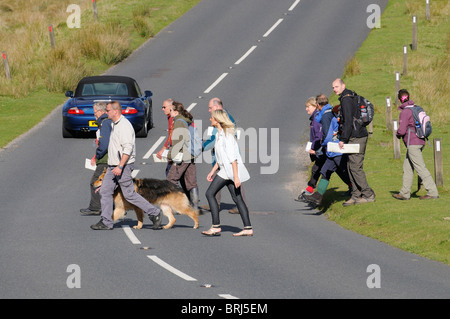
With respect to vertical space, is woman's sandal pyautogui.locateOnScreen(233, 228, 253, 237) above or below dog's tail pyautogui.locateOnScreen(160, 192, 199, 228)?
below

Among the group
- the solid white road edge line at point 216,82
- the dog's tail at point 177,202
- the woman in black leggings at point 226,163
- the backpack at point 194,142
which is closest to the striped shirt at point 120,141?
the dog's tail at point 177,202

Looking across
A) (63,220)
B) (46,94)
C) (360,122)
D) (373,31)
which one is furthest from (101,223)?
(373,31)

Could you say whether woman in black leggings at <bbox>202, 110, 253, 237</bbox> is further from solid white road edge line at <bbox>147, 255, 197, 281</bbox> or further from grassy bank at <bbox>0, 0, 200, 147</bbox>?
grassy bank at <bbox>0, 0, 200, 147</bbox>

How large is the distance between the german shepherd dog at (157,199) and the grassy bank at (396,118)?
2721 millimetres

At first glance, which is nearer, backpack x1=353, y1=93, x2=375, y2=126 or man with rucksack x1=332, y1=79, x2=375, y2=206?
man with rucksack x1=332, y1=79, x2=375, y2=206

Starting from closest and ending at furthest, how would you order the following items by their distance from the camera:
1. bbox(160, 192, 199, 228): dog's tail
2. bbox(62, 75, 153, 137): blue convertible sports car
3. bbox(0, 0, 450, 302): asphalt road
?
bbox(0, 0, 450, 302): asphalt road → bbox(160, 192, 199, 228): dog's tail → bbox(62, 75, 153, 137): blue convertible sports car

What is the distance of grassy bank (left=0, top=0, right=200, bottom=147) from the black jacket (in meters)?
10.9

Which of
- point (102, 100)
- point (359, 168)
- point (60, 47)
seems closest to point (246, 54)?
point (60, 47)

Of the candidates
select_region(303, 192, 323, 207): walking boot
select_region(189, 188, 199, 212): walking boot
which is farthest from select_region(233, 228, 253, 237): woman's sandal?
select_region(303, 192, 323, 207): walking boot

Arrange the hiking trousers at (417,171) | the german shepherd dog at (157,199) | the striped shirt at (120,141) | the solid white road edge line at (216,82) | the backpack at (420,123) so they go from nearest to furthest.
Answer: the striped shirt at (120,141)
the german shepherd dog at (157,199)
the backpack at (420,123)
the hiking trousers at (417,171)
the solid white road edge line at (216,82)

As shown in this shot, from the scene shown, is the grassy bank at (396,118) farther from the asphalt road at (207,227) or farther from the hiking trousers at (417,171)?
the asphalt road at (207,227)

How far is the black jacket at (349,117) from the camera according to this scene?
51.4 feet

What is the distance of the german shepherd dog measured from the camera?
14.7m

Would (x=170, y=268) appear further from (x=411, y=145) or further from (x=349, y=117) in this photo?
(x=411, y=145)
